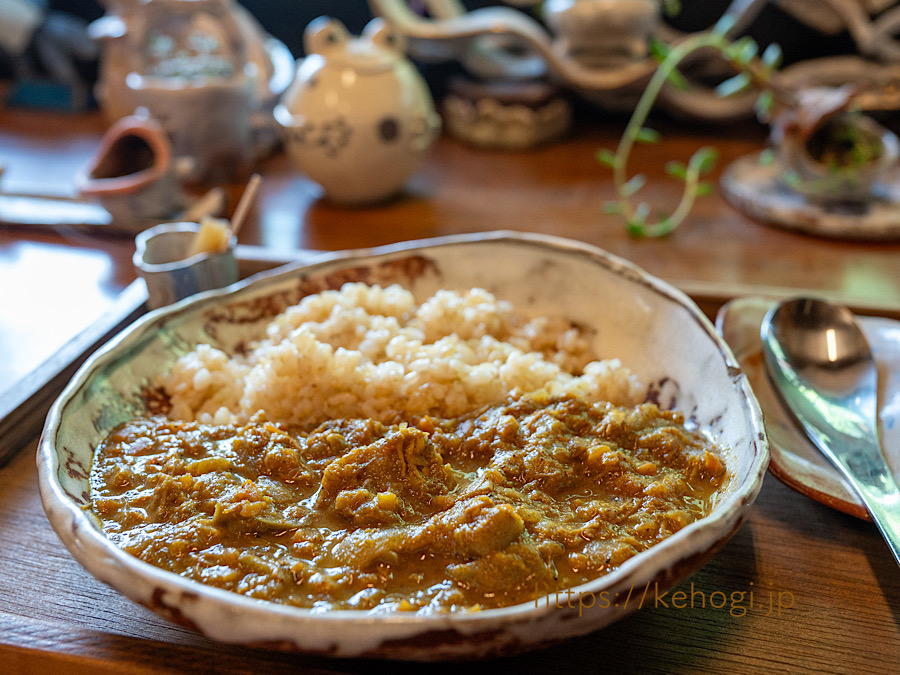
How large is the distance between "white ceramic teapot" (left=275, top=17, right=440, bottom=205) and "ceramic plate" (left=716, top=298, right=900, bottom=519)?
1.27 m

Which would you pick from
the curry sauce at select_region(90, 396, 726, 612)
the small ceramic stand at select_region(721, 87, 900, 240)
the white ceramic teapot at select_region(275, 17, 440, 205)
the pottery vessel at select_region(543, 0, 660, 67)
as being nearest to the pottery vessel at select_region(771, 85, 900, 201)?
the small ceramic stand at select_region(721, 87, 900, 240)

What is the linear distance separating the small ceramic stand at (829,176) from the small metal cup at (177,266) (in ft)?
5.47

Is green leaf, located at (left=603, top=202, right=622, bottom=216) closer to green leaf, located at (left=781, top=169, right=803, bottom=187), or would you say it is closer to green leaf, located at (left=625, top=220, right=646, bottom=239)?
green leaf, located at (left=625, top=220, right=646, bottom=239)

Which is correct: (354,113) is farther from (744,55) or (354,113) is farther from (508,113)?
(744,55)

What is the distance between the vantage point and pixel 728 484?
0.95 metres

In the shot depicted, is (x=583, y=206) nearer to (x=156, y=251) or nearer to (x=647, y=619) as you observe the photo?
(x=156, y=251)

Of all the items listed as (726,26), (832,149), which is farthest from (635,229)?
(726,26)

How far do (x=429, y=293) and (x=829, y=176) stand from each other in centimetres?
143

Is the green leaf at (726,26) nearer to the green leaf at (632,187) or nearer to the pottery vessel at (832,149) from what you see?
the pottery vessel at (832,149)

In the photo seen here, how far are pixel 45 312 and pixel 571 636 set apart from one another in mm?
1446

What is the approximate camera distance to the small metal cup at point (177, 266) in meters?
1.45

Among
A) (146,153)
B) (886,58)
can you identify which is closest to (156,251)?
(146,153)

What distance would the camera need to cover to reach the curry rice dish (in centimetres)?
82

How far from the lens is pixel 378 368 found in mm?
1199
